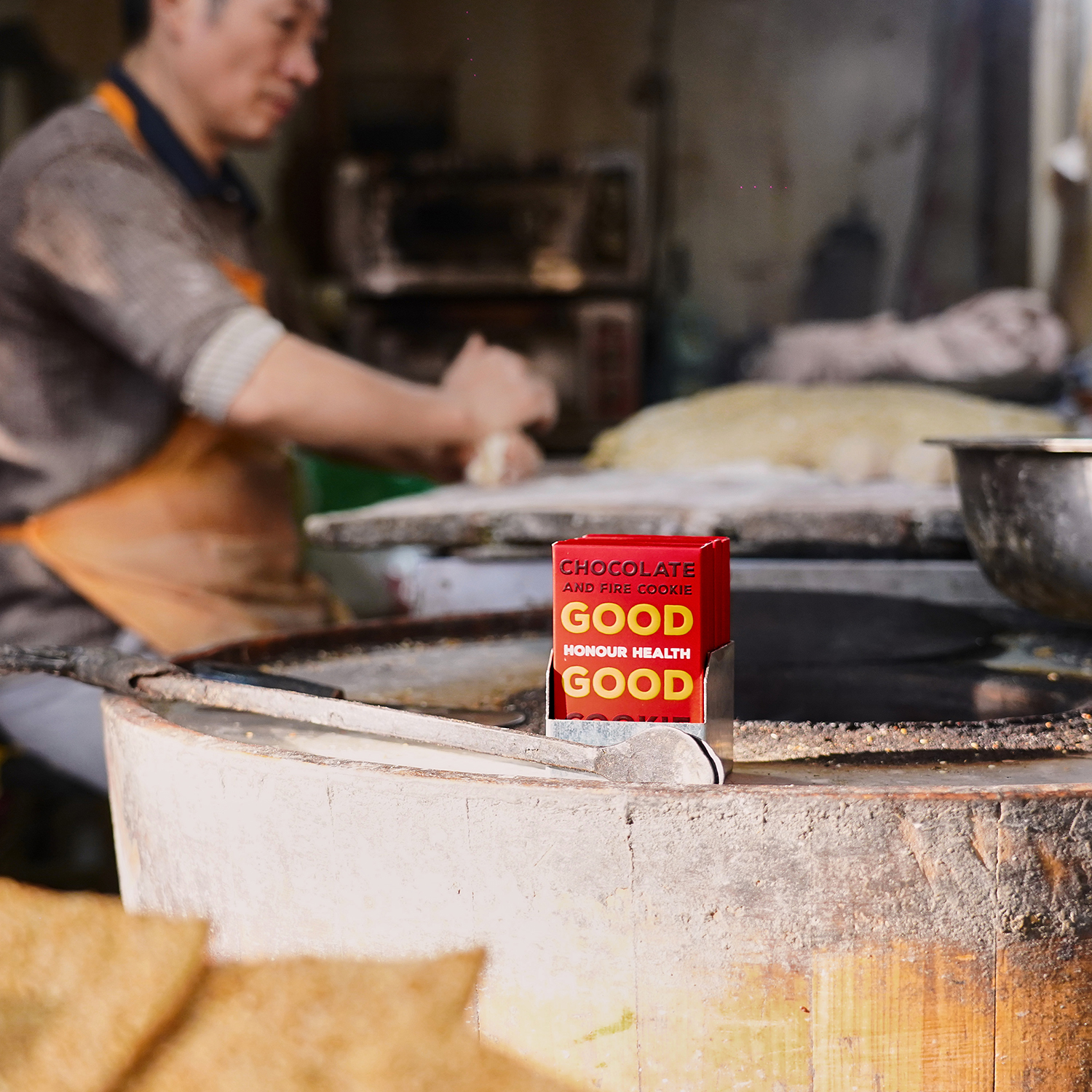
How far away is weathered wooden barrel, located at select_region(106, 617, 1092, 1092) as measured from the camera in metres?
0.59

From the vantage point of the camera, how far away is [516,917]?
63 cm

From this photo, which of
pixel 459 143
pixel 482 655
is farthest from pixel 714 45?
pixel 482 655

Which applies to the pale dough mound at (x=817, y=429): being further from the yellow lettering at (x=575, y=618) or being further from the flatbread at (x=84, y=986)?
the flatbread at (x=84, y=986)

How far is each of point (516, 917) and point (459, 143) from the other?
348cm

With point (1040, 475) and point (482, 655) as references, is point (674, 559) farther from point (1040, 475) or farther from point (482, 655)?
point (482, 655)

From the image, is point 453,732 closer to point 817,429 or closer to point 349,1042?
point 349,1042

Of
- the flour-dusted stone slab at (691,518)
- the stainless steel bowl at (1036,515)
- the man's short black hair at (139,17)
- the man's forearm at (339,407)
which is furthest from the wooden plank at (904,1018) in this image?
the man's short black hair at (139,17)

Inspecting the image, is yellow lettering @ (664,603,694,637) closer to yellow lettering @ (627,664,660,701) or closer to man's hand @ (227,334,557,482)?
yellow lettering @ (627,664,660,701)

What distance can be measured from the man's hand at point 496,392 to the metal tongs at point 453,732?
1.16 m

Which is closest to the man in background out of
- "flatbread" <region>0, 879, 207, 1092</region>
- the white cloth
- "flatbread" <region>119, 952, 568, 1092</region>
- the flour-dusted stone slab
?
the flour-dusted stone slab

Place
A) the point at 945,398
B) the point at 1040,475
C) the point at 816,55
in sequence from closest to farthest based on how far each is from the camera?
the point at 1040,475 → the point at 945,398 → the point at 816,55

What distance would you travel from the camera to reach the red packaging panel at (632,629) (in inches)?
25.6

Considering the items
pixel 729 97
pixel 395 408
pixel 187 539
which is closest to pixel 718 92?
pixel 729 97

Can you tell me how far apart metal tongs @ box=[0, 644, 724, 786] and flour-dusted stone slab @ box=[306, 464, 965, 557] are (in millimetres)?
689
